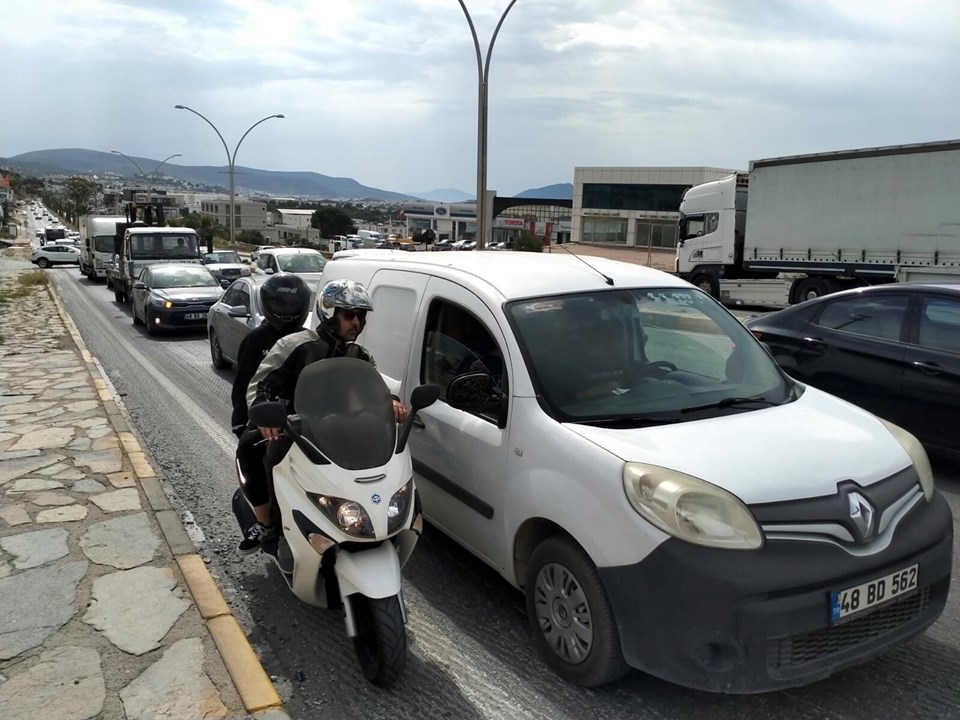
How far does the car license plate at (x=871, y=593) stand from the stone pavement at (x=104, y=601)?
2.13 metres

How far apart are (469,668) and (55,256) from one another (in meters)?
48.2

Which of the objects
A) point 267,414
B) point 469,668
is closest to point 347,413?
point 267,414

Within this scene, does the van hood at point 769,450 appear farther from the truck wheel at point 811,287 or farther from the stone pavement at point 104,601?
the truck wheel at point 811,287

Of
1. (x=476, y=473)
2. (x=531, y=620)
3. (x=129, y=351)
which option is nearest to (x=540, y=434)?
(x=476, y=473)

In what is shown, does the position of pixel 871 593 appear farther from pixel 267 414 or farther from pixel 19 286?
pixel 19 286

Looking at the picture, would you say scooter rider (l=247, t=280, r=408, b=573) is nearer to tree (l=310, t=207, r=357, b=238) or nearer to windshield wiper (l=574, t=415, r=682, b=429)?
windshield wiper (l=574, t=415, r=682, b=429)

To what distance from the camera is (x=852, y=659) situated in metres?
2.84

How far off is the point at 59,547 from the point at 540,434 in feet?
9.93

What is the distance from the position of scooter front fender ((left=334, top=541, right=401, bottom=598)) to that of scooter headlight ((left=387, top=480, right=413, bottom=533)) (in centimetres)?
12

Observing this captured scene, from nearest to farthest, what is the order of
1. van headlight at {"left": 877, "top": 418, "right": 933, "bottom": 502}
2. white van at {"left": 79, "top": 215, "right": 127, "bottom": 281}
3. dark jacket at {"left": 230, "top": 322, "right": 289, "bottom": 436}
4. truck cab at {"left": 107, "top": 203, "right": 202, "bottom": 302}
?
1. van headlight at {"left": 877, "top": 418, "right": 933, "bottom": 502}
2. dark jacket at {"left": 230, "top": 322, "right": 289, "bottom": 436}
3. truck cab at {"left": 107, "top": 203, "right": 202, "bottom": 302}
4. white van at {"left": 79, "top": 215, "right": 127, "bottom": 281}

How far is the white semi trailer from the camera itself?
59.4 ft

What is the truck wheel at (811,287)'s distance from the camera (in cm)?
2028

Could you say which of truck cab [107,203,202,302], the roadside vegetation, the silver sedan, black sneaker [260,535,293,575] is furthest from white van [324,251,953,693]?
the roadside vegetation

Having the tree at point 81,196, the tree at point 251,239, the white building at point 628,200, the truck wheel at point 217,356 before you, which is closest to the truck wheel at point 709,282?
the truck wheel at point 217,356
